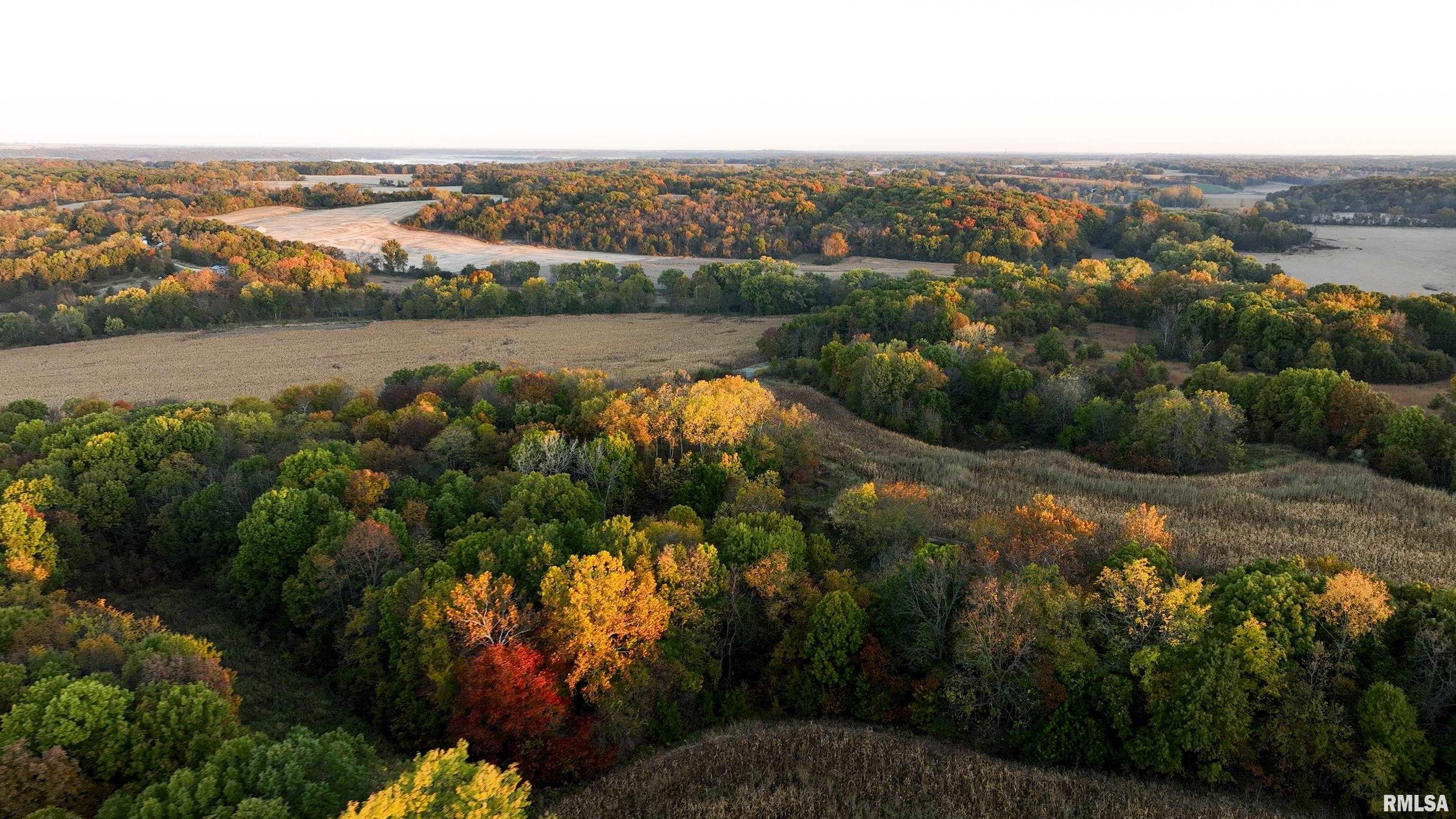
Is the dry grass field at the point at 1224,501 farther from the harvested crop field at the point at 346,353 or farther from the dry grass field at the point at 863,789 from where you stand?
the harvested crop field at the point at 346,353

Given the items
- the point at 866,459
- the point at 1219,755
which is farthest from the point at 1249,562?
the point at 866,459

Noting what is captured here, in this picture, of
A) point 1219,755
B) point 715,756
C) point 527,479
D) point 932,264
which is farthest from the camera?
point 932,264

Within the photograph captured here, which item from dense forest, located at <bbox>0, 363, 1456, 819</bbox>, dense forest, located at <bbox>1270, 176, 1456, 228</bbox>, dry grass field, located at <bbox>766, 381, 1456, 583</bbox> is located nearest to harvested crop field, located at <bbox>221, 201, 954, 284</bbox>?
dry grass field, located at <bbox>766, 381, 1456, 583</bbox>

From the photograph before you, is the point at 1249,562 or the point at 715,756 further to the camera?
the point at 1249,562

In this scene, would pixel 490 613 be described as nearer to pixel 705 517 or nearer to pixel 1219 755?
pixel 705 517

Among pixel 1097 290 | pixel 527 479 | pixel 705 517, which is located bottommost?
pixel 705 517

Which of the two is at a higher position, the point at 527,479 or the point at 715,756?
the point at 527,479
